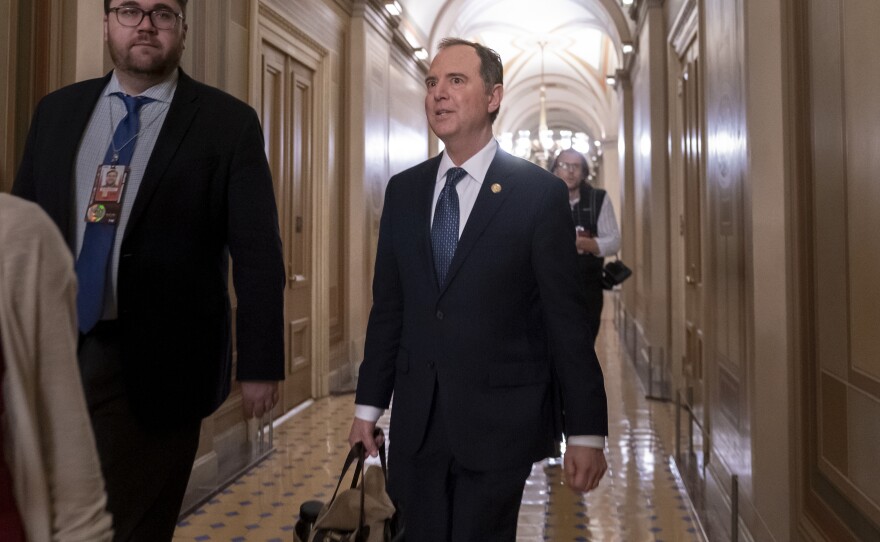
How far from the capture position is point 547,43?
1983cm

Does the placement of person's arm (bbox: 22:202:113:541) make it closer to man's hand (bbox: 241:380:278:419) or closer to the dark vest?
man's hand (bbox: 241:380:278:419)

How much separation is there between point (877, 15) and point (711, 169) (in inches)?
90.0

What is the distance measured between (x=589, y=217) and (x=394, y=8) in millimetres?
4795

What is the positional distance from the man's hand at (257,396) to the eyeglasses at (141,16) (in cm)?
92

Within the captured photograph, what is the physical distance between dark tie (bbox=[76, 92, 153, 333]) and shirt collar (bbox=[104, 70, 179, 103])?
35 millimetres

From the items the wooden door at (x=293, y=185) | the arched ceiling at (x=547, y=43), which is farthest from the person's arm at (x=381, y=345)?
the arched ceiling at (x=547, y=43)

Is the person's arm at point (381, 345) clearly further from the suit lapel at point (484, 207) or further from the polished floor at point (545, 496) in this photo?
the polished floor at point (545, 496)

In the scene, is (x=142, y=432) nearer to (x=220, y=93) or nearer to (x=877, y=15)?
(x=220, y=93)

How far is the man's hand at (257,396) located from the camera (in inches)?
86.5

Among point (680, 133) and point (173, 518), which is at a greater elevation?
point (680, 133)

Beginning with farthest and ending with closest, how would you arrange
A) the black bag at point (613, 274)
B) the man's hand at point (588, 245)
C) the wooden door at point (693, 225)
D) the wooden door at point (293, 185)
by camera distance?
the wooden door at point (293, 185) → the wooden door at point (693, 225) → the black bag at point (613, 274) → the man's hand at point (588, 245)

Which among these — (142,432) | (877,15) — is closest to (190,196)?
(142,432)

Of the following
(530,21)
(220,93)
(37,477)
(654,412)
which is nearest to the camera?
(37,477)

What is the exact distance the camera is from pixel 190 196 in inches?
82.5
